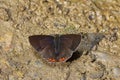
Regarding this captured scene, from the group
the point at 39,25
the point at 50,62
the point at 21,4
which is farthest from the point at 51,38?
the point at 21,4

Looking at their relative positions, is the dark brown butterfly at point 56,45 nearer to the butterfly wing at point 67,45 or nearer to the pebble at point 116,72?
the butterfly wing at point 67,45

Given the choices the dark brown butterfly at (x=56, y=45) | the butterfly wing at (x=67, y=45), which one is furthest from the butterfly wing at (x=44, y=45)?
the butterfly wing at (x=67, y=45)

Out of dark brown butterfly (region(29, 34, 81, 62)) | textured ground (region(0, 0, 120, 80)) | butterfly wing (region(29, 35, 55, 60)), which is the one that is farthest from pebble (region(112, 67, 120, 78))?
butterfly wing (region(29, 35, 55, 60))

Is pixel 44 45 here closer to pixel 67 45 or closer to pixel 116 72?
pixel 67 45

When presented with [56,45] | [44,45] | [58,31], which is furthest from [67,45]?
[58,31]

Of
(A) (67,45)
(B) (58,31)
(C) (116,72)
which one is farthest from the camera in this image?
(B) (58,31)

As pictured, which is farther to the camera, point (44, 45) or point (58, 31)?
point (58, 31)

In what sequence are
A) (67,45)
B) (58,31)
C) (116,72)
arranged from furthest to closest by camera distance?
(58,31)
(116,72)
(67,45)
